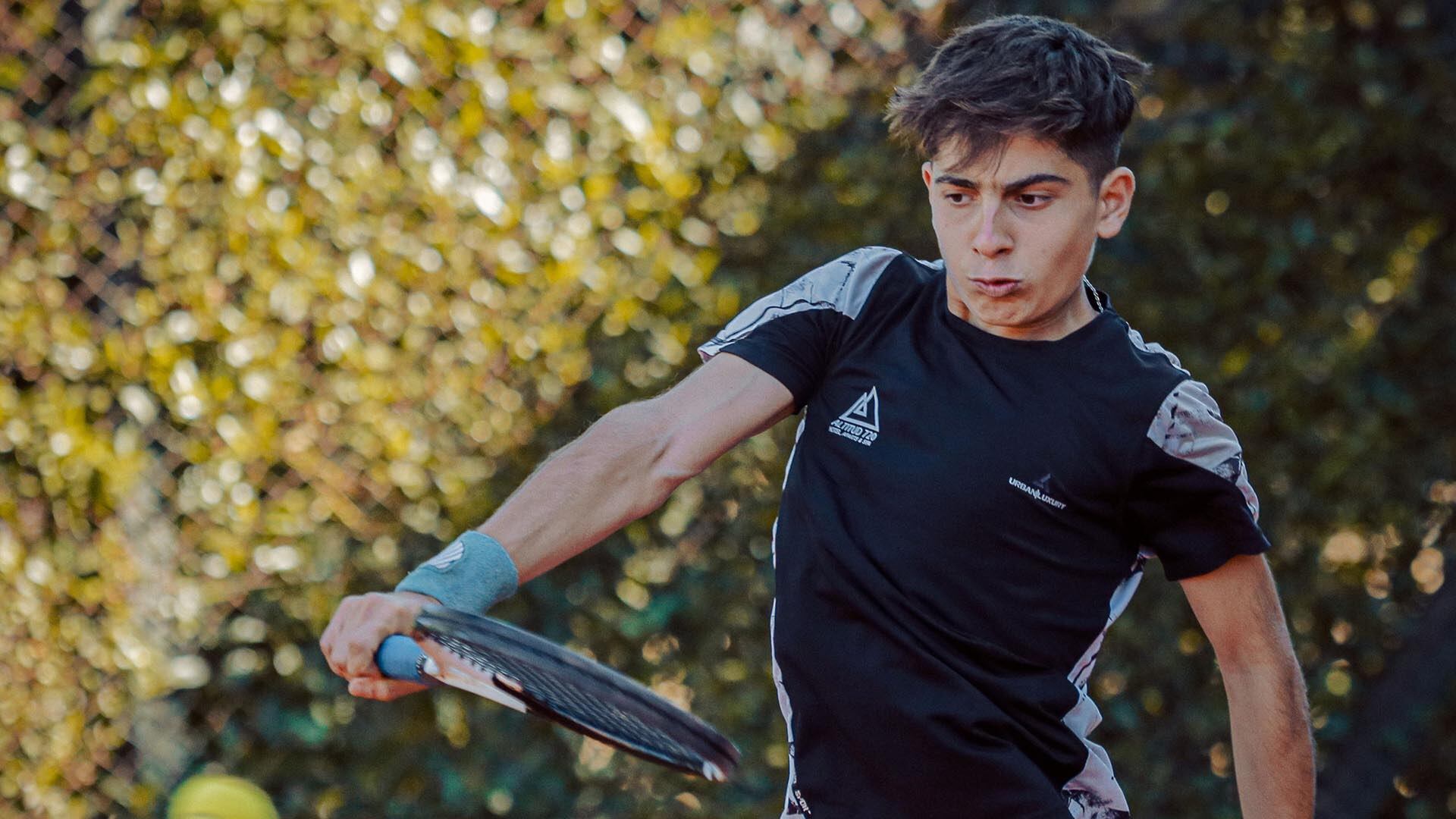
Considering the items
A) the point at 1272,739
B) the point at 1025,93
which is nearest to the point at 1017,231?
the point at 1025,93

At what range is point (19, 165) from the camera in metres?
4.01

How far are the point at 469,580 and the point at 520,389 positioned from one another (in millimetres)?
2254

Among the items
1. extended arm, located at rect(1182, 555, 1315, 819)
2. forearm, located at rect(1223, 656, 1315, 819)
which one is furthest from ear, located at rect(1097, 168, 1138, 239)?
forearm, located at rect(1223, 656, 1315, 819)

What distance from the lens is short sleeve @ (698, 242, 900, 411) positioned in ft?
7.64

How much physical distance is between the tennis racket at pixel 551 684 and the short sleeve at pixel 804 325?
2.03 ft

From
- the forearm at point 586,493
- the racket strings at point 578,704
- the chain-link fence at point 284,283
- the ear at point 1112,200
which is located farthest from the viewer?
the chain-link fence at point 284,283

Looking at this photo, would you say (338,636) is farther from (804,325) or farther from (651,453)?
(804,325)

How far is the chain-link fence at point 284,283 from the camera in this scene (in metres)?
4.01

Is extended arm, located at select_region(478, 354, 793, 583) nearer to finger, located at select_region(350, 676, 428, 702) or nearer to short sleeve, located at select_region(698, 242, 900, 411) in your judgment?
short sleeve, located at select_region(698, 242, 900, 411)

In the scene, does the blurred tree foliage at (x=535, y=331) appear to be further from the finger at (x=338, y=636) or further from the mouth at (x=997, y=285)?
the finger at (x=338, y=636)

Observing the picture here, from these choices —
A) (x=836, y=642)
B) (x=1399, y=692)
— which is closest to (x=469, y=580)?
(x=836, y=642)

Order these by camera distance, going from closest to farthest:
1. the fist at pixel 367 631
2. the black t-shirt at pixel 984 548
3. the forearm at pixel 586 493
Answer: the fist at pixel 367 631 → the forearm at pixel 586 493 → the black t-shirt at pixel 984 548

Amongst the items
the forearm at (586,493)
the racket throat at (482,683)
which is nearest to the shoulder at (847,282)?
the forearm at (586,493)

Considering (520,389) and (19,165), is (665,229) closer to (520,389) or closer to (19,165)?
(520,389)
